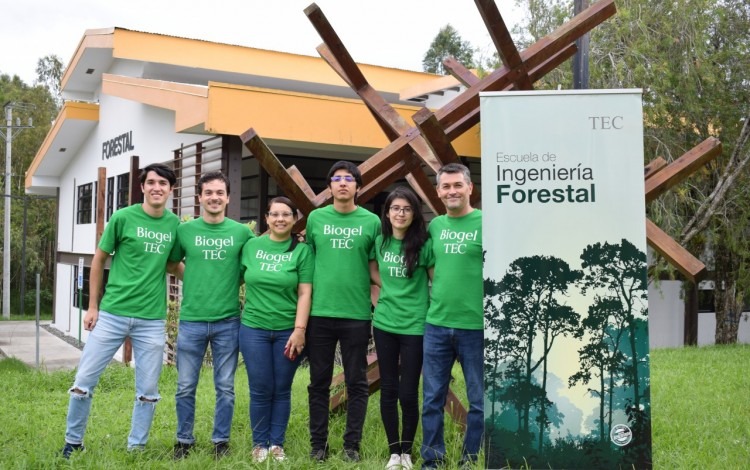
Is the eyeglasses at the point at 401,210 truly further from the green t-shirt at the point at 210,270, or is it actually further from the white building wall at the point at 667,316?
the white building wall at the point at 667,316

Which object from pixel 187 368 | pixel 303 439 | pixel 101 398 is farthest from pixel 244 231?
pixel 101 398

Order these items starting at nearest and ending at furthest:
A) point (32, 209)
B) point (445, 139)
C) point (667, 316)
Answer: point (445, 139) → point (667, 316) → point (32, 209)

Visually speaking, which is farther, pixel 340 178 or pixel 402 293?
pixel 340 178

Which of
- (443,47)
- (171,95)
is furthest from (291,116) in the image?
(443,47)

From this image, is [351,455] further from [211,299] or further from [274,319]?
[211,299]

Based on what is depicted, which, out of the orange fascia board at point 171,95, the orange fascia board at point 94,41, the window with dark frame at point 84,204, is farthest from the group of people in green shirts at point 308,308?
the window with dark frame at point 84,204

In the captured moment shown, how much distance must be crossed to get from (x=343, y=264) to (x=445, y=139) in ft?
3.42

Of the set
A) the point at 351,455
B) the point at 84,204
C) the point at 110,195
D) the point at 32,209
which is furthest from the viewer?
the point at 32,209

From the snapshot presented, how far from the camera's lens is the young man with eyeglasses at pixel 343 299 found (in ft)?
13.5

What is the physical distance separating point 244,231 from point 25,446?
86.2 inches

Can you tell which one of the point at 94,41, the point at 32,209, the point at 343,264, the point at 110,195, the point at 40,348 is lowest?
the point at 40,348

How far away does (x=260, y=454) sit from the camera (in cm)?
425

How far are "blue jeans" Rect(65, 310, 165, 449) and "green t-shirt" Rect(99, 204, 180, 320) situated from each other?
0.22 ft

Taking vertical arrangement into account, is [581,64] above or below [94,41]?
below
